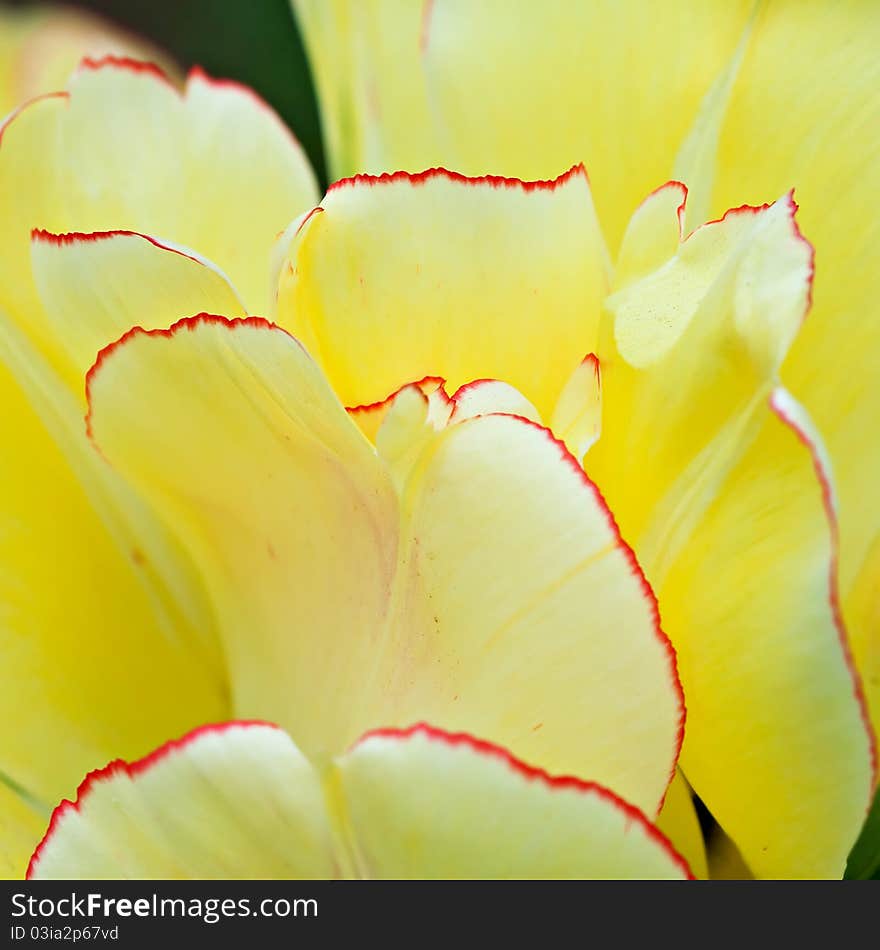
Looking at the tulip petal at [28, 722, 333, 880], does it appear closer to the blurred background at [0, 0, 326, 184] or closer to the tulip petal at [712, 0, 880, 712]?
the tulip petal at [712, 0, 880, 712]

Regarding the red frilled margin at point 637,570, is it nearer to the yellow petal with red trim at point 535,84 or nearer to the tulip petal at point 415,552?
the tulip petal at point 415,552

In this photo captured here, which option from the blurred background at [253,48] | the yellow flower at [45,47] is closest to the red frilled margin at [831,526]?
the yellow flower at [45,47]

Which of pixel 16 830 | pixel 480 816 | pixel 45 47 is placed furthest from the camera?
pixel 45 47

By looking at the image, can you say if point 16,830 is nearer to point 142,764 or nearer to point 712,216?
point 142,764

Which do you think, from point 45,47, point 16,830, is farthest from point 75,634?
point 45,47

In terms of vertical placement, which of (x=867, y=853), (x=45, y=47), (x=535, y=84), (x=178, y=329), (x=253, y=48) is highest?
(x=253, y=48)

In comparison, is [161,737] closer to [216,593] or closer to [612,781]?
[216,593]

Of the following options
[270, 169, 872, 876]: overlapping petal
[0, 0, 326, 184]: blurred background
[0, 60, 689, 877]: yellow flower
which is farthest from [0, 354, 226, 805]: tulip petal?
[0, 0, 326, 184]: blurred background
